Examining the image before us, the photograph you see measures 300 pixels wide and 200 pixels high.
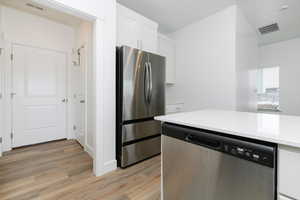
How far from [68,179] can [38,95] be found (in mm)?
2180

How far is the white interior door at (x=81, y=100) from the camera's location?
112 inches

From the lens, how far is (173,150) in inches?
44.4

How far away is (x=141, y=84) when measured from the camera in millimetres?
2244

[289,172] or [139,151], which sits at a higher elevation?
[289,172]

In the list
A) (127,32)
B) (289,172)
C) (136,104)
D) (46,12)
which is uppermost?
(46,12)

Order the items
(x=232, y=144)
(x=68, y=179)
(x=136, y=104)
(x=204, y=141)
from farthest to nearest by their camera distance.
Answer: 1. (x=136, y=104)
2. (x=68, y=179)
3. (x=204, y=141)
4. (x=232, y=144)

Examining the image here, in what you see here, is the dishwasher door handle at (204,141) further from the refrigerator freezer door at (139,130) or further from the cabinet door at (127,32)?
the cabinet door at (127,32)

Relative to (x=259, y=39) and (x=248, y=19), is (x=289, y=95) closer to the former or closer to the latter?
(x=259, y=39)

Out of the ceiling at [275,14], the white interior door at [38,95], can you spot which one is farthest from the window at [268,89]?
the white interior door at [38,95]

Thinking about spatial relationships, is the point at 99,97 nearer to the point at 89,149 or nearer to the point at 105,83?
the point at 105,83

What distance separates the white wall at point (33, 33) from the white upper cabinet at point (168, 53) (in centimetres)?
220

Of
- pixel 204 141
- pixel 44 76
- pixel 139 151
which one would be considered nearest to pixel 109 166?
pixel 139 151

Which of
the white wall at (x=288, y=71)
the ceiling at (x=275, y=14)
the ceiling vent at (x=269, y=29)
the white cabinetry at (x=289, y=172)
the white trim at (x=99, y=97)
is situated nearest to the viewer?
the white cabinetry at (x=289, y=172)

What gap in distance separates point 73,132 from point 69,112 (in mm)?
510
